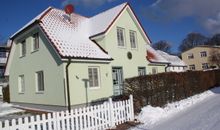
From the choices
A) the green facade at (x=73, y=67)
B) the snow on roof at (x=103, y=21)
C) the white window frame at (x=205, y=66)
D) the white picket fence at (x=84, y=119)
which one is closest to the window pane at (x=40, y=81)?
the green facade at (x=73, y=67)

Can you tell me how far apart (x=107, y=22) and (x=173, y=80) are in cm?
699

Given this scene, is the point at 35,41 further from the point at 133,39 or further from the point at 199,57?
the point at 199,57

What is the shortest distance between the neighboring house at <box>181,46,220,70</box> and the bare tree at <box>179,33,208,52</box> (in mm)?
38585

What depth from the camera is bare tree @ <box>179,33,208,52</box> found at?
105688 millimetres

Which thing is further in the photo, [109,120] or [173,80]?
[173,80]

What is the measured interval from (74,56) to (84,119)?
257 inches

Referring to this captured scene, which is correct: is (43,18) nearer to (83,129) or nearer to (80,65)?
(80,65)

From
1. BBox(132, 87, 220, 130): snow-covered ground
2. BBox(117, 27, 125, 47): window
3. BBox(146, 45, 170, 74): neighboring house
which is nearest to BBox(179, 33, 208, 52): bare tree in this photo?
BBox(146, 45, 170, 74): neighboring house

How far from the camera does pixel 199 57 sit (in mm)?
66875

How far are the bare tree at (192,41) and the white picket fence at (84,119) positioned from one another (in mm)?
101535

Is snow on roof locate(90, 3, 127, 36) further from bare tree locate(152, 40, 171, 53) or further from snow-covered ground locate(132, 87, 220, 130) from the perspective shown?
bare tree locate(152, 40, 171, 53)

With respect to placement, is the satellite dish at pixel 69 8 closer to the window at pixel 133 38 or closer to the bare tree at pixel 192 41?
the window at pixel 133 38

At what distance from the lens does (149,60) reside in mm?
21812

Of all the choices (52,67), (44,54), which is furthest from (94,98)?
(44,54)
